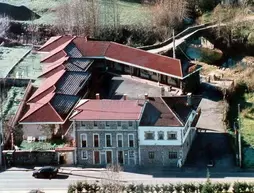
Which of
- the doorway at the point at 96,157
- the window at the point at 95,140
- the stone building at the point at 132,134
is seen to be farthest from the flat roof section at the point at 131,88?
the doorway at the point at 96,157

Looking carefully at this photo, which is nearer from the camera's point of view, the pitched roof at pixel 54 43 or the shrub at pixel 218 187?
the shrub at pixel 218 187

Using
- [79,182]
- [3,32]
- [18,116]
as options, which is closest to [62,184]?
[79,182]

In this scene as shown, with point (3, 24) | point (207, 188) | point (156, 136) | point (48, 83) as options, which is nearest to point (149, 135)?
point (156, 136)

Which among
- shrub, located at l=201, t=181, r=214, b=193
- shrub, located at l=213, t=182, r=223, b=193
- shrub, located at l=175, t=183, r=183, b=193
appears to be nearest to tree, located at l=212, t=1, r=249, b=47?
shrub, located at l=213, t=182, r=223, b=193

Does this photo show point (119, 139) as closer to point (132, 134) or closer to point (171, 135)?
point (132, 134)

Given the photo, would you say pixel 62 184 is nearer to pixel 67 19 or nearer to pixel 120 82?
pixel 120 82

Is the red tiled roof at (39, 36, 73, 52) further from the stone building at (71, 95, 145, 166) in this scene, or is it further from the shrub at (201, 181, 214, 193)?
the shrub at (201, 181, 214, 193)

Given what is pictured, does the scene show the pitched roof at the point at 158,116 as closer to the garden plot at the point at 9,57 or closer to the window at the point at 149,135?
the window at the point at 149,135

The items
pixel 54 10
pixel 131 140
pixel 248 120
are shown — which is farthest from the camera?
pixel 54 10
